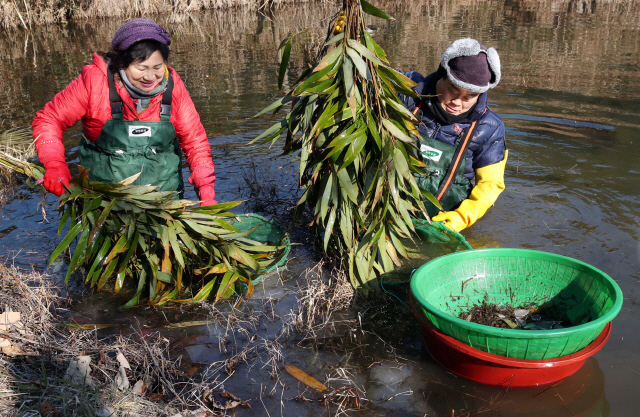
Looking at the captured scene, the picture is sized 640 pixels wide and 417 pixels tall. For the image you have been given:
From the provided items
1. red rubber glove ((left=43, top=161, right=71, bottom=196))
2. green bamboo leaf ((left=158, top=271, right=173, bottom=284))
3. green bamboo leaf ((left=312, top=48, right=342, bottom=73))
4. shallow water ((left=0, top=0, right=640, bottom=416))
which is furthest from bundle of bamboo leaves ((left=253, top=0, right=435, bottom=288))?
red rubber glove ((left=43, top=161, right=71, bottom=196))

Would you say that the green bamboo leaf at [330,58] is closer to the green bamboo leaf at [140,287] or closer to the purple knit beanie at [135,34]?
the purple knit beanie at [135,34]

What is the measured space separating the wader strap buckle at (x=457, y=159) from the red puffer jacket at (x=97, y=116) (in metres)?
1.86

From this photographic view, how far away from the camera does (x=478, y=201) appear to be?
4.17m

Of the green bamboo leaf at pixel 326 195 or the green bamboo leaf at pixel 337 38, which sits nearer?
the green bamboo leaf at pixel 337 38

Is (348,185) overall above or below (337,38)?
below

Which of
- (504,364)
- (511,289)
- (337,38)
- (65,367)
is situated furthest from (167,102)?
(504,364)

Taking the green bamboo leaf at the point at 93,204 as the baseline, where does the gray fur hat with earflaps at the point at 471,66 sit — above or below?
above

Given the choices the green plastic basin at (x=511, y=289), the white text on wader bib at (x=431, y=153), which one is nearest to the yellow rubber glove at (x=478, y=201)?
the white text on wader bib at (x=431, y=153)

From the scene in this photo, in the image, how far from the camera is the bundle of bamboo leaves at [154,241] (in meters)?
3.32

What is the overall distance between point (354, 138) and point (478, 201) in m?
1.53

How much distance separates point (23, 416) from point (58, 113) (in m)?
2.10

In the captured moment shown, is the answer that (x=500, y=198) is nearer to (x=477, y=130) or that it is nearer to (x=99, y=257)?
(x=477, y=130)

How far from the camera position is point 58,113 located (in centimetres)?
368

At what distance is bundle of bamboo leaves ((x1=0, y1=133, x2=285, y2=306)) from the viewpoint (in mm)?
3318
